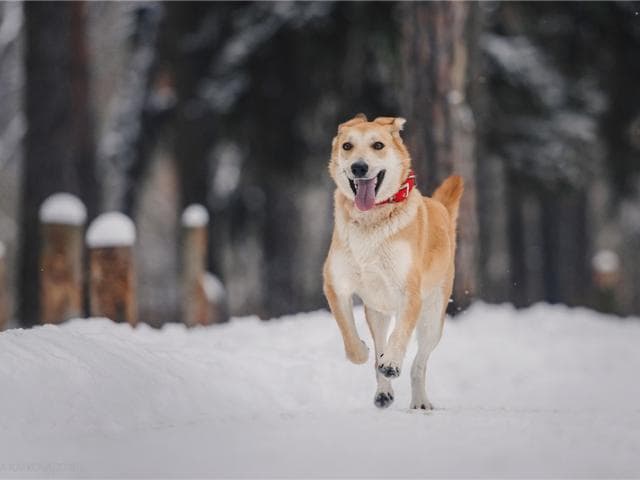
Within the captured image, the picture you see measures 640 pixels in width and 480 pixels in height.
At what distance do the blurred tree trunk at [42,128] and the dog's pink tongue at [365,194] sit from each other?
896cm

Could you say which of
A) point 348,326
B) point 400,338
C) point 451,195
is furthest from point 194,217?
point 400,338

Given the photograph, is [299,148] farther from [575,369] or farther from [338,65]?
[575,369]

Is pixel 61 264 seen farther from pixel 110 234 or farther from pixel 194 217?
pixel 194 217

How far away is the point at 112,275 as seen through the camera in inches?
360

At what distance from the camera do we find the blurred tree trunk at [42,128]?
1427 centimetres

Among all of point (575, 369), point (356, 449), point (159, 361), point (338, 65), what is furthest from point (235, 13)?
point (356, 449)

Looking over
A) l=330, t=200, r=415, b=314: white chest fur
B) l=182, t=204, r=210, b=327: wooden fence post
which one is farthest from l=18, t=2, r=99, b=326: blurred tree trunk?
l=330, t=200, r=415, b=314: white chest fur

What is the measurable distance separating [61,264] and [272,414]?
3.82 meters

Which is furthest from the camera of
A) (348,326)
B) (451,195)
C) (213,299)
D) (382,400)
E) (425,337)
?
(213,299)

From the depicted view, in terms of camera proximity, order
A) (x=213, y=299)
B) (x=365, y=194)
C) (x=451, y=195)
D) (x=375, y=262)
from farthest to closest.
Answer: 1. (x=213, y=299)
2. (x=451, y=195)
3. (x=375, y=262)
4. (x=365, y=194)

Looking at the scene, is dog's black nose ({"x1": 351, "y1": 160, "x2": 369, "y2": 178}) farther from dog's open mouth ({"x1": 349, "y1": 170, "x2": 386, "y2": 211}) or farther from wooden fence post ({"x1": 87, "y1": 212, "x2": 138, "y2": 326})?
wooden fence post ({"x1": 87, "y1": 212, "x2": 138, "y2": 326})

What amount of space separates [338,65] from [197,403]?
37.4 ft

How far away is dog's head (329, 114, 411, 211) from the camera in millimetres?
5992

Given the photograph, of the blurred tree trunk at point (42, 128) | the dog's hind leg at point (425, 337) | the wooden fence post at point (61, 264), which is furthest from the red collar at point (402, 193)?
the blurred tree trunk at point (42, 128)
